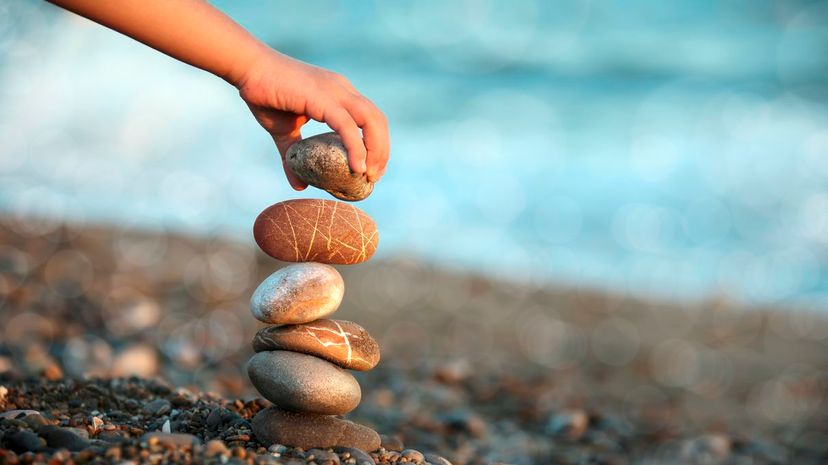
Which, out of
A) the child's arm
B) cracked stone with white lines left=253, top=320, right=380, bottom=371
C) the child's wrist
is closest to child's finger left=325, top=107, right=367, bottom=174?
the child's arm

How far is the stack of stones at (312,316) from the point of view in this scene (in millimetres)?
3080

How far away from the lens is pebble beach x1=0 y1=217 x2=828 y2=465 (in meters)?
3.35

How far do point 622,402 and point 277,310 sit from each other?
438cm

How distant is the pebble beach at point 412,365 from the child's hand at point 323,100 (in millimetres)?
1240

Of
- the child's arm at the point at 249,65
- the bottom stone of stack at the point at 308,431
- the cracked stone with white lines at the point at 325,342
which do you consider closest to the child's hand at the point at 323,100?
the child's arm at the point at 249,65

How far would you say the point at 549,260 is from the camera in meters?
12.7

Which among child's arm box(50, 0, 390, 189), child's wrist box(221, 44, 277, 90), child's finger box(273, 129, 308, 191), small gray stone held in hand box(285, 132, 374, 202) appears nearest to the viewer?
child's arm box(50, 0, 390, 189)

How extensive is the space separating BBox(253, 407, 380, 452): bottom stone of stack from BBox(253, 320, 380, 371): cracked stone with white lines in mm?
265

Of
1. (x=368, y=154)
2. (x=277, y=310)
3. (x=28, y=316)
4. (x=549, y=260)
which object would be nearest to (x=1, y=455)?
(x=277, y=310)

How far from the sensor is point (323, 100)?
2.96 metres

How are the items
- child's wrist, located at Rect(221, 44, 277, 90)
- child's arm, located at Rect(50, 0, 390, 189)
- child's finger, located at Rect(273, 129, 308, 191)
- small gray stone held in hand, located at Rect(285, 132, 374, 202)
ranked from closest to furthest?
1. child's arm, located at Rect(50, 0, 390, 189)
2. child's wrist, located at Rect(221, 44, 277, 90)
3. small gray stone held in hand, located at Rect(285, 132, 374, 202)
4. child's finger, located at Rect(273, 129, 308, 191)

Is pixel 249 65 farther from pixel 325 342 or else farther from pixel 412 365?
pixel 412 365

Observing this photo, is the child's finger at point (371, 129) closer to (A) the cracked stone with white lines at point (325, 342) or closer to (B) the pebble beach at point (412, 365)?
(A) the cracked stone with white lines at point (325, 342)

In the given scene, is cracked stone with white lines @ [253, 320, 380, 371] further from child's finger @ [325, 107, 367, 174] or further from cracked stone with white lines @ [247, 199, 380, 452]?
child's finger @ [325, 107, 367, 174]
